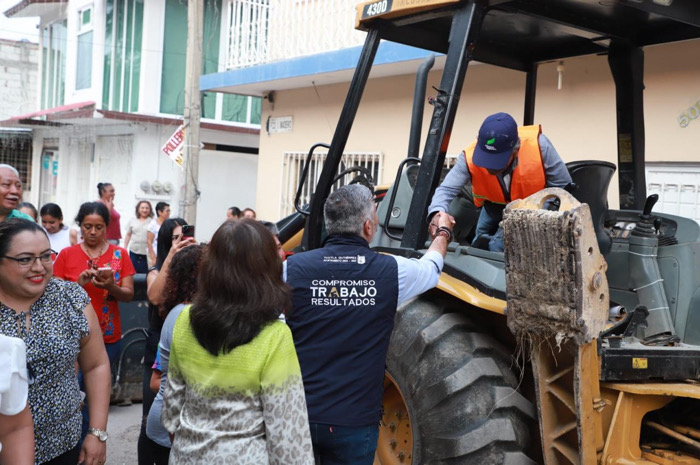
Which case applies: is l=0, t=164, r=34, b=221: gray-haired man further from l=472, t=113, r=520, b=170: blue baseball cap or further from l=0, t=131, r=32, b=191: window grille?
l=0, t=131, r=32, b=191: window grille

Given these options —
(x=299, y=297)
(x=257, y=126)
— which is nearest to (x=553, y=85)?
(x=299, y=297)

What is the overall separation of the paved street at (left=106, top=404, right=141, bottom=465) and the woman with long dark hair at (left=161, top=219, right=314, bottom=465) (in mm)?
3250

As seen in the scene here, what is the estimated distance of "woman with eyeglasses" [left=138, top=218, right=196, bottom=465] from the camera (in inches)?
143

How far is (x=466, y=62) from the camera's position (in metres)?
3.86

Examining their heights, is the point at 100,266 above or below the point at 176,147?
below

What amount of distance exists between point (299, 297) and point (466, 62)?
162cm

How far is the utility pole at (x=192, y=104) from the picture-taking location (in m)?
12.2

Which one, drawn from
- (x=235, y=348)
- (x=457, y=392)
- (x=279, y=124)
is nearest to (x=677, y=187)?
(x=457, y=392)

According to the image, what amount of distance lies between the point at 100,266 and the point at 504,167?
2.81 metres

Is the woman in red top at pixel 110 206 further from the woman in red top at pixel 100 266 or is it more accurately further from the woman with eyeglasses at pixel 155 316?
the woman with eyeglasses at pixel 155 316

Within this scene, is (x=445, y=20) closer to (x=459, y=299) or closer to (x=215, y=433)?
(x=459, y=299)

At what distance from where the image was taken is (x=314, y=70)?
11.2 meters

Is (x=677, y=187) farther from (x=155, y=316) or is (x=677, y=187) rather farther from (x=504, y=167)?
(x=155, y=316)

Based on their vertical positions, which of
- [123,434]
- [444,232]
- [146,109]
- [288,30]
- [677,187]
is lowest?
[123,434]
